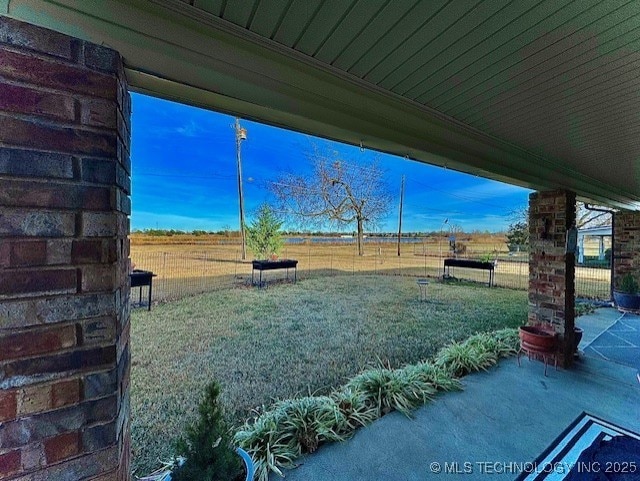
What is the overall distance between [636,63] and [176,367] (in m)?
4.30

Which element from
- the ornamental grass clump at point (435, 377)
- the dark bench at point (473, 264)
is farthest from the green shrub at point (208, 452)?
the dark bench at point (473, 264)

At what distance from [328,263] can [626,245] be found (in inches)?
296

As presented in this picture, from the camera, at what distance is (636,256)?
597 cm

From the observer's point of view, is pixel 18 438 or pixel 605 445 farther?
pixel 605 445

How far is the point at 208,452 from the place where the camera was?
4.36ft

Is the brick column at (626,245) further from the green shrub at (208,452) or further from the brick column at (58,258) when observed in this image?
the brick column at (58,258)

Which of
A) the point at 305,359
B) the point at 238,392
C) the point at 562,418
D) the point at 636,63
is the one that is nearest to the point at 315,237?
the point at 305,359

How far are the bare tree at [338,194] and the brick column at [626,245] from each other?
6211mm

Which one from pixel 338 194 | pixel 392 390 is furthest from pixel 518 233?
pixel 392 390

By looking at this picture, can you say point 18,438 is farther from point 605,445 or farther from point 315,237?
point 315,237

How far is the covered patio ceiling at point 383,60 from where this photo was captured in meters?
1.03

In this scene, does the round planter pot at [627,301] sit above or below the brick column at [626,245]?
below

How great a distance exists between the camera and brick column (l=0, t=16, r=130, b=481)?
77cm

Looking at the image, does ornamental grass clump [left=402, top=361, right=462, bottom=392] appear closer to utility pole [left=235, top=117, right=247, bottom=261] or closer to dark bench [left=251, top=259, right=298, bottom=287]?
utility pole [left=235, top=117, right=247, bottom=261]
